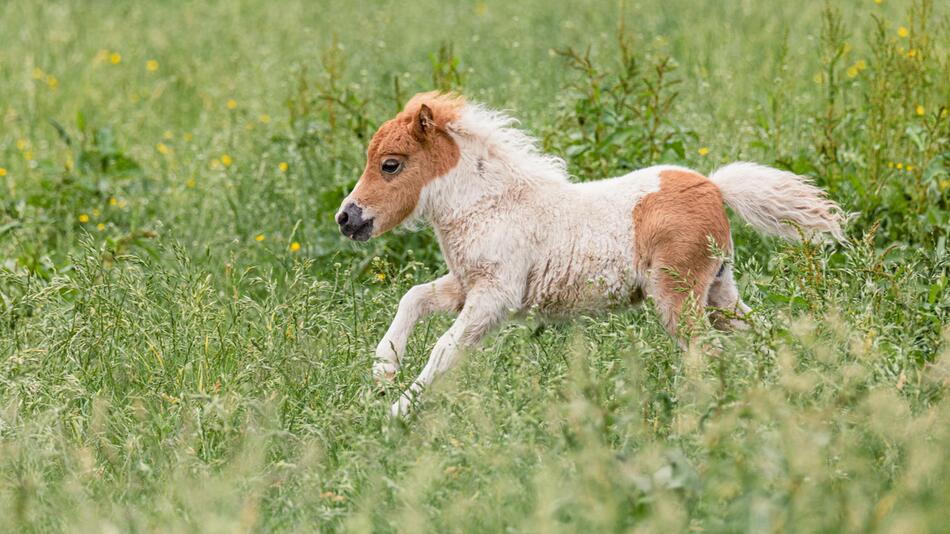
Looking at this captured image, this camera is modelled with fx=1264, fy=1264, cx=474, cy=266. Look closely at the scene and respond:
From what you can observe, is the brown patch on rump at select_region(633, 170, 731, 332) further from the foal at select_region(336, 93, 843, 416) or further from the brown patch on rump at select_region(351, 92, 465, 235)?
the brown patch on rump at select_region(351, 92, 465, 235)

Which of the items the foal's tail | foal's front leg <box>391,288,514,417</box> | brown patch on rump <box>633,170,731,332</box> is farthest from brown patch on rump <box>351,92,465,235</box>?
the foal's tail

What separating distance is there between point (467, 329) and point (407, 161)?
0.77 meters

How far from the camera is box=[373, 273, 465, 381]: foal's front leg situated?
492 cm

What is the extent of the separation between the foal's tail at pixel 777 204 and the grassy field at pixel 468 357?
148 mm

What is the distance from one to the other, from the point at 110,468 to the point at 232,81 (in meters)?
6.53

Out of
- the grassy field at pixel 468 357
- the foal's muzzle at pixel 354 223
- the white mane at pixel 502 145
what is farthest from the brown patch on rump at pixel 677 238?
the foal's muzzle at pixel 354 223

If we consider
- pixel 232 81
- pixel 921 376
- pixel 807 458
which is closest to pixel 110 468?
pixel 807 458

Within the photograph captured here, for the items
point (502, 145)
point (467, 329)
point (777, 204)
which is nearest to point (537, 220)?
point (502, 145)

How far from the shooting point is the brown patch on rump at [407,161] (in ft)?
17.0

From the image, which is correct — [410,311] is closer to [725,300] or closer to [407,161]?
[407,161]

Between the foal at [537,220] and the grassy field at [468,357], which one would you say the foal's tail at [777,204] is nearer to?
the foal at [537,220]

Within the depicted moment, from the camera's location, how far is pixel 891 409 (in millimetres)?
3457

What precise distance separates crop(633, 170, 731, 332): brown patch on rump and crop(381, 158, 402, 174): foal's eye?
3.22 ft

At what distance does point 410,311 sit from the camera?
506 cm
